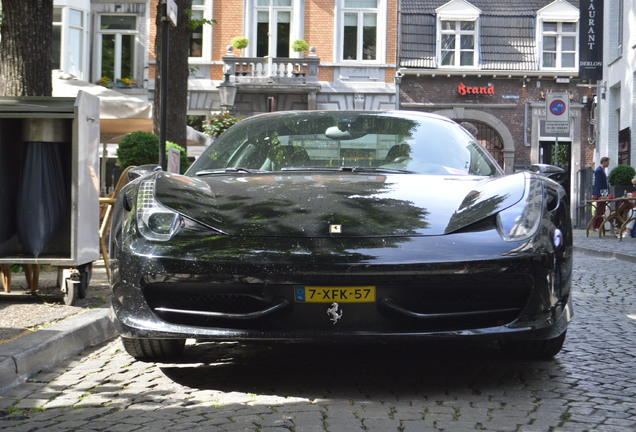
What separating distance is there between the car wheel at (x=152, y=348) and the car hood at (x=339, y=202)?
0.73m

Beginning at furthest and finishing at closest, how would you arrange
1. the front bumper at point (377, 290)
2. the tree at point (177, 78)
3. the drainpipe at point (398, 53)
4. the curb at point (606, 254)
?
the drainpipe at point (398, 53), the tree at point (177, 78), the curb at point (606, 254), the front bumper at point (377, 290)

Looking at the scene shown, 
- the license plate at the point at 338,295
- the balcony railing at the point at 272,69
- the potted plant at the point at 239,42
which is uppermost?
the potted plant at the point at 239,42

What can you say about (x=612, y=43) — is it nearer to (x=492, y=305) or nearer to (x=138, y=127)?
(x=138, y=127)

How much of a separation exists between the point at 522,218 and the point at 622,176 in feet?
62.0

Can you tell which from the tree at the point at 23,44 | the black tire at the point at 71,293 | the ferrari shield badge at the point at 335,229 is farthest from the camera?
the tree at the point at 23,44

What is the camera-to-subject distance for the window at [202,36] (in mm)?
32875

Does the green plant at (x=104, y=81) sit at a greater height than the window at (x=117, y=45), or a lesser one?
lesser

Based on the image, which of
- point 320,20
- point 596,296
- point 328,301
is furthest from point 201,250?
Result: point 320,20

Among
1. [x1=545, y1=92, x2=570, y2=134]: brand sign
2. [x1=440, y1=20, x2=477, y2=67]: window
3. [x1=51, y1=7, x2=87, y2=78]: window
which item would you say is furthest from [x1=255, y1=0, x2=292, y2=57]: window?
[x1=545, y1=92, x2=570, y2=134]: brand sign

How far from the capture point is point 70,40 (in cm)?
3089

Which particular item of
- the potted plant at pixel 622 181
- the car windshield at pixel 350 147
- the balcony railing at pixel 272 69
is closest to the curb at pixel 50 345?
the car windshield at pixel 350 147

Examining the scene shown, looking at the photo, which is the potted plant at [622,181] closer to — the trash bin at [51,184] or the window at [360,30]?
the window at [360,30]

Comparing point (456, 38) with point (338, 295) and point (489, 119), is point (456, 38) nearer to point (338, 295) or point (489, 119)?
point (489, 119)

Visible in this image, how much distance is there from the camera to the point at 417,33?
109 feet
